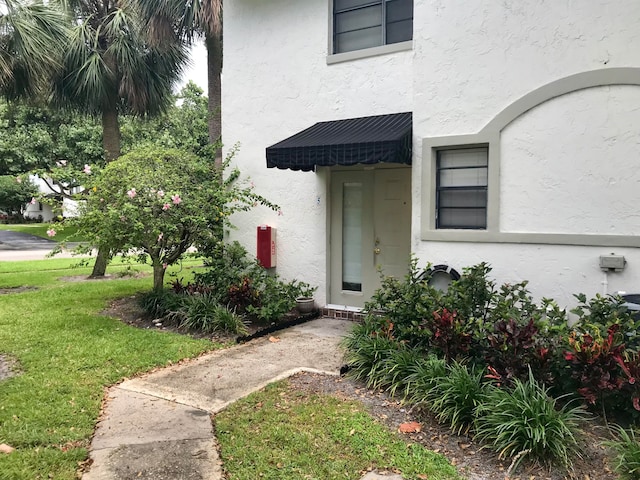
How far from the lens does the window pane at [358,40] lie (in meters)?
7.87

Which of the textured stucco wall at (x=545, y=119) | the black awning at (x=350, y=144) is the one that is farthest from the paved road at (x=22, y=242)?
the textured stucco wall at (x=545, y=119)

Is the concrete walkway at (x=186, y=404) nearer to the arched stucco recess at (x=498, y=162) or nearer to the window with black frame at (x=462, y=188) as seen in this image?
the arched stucco recess at (x=498, y=162)

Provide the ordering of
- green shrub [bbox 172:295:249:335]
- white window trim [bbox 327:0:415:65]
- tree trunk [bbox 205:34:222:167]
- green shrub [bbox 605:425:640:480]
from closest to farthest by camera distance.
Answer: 1. green shrub [bbox 605:425:640:480]
2. green shrub [bbox 172:295:249:335]
3. white window trim [bbox 327:0:415:65]
4. tree trunk [bbox 205:34:222:167]

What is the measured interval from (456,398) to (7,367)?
204 inches

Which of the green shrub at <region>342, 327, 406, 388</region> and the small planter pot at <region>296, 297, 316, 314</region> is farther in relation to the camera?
the small planter pot at <region>296, 297, 316, 314</region>

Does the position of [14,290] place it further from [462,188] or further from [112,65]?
[462,188]

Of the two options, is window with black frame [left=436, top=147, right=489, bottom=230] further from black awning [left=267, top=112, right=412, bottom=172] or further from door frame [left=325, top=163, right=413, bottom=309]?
door frame [left=325, top=163, right=413, bottom=309]

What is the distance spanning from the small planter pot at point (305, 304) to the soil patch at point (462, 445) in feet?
10.5

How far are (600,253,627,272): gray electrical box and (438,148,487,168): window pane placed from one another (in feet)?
5.89

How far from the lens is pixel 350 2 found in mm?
8055

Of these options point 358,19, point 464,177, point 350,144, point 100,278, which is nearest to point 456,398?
point 464,177

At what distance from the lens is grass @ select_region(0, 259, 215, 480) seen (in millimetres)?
3705

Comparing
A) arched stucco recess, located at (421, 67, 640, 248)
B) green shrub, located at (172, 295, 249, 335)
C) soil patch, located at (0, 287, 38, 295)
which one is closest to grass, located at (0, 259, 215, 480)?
green shrub, located at (172, 295, 249, 335)

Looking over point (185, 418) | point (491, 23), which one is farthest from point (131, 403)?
point (491, 23)
